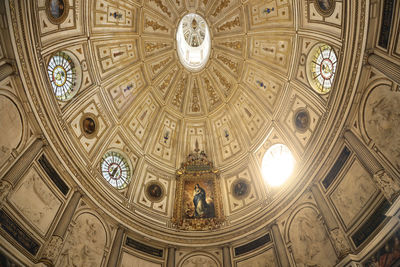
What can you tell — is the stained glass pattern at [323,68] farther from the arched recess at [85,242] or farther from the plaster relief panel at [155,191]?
the arched recess at [85,242]

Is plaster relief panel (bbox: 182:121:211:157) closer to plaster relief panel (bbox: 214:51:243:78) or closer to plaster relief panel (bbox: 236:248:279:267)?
plaster relief panel (bbox: 214:51:243:78)

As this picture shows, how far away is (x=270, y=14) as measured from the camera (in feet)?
68.7

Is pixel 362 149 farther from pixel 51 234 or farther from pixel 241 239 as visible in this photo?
pixel 51 234

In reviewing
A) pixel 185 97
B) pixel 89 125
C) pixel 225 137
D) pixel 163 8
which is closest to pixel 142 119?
pixel 185 97

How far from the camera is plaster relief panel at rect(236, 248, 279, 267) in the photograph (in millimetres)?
16625

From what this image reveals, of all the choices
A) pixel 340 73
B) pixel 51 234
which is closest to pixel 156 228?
pixel 51 234

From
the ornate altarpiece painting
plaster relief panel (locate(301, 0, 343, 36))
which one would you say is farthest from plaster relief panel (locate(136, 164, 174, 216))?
plaster relief panel (locate(301, 0, 343, 36))

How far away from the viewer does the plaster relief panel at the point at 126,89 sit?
2169cm

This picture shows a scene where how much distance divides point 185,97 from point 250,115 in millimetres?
6505

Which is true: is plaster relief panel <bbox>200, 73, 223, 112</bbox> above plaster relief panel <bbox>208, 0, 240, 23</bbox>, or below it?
below

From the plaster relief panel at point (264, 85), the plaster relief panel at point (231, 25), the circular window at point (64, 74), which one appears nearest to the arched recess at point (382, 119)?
the plaster relief panel at point (264, 85)

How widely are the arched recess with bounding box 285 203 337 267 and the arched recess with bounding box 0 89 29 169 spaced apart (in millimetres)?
15418

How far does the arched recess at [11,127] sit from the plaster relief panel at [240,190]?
566 inches

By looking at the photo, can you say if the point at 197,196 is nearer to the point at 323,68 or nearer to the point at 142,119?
the point at 142,119
